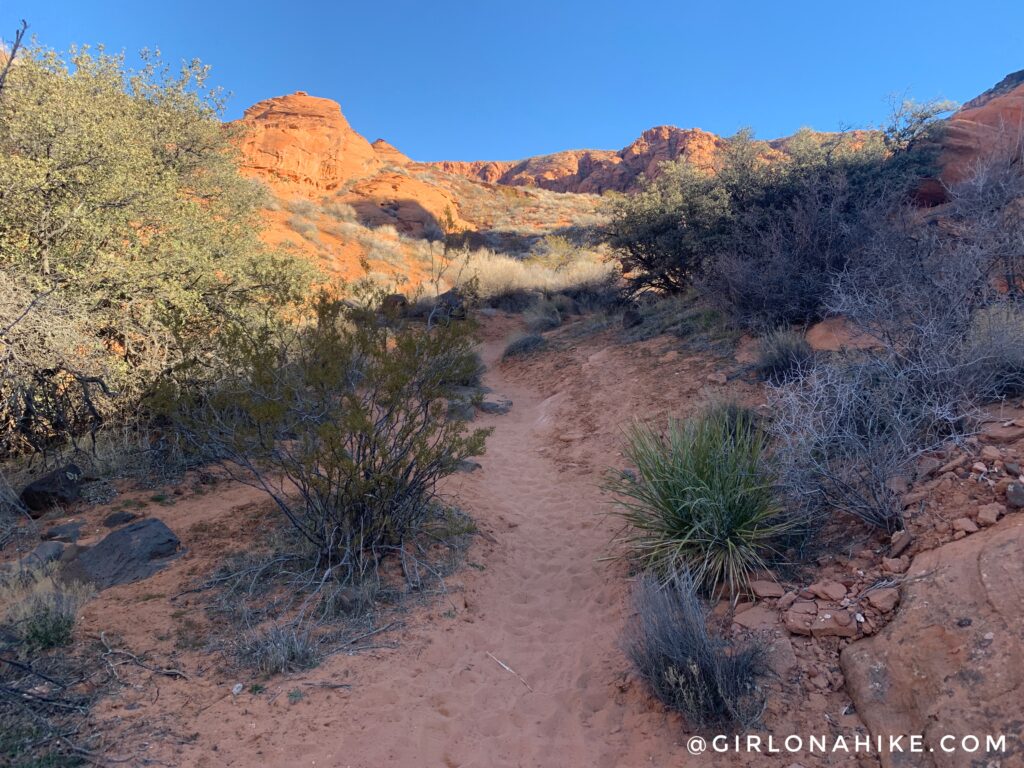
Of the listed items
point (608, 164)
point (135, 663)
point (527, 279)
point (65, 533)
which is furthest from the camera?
point (608, 164)

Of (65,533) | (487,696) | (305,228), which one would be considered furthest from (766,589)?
(305,228)

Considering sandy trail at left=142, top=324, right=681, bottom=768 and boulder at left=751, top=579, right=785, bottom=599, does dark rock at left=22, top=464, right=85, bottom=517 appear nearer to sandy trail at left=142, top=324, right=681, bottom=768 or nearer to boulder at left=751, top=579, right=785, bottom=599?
sandy trail at left=142, top=324, right=681, bottom=768

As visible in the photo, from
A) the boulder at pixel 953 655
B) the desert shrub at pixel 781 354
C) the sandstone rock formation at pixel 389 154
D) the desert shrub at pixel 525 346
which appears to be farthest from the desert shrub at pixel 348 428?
the sandstone rock formation at pixel 389 154

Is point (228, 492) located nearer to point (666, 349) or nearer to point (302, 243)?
point (666, 349)

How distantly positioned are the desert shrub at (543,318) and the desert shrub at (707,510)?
35.7 feet

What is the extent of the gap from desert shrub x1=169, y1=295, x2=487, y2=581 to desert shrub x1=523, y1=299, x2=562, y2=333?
33.6 feet

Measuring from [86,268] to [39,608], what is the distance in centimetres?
488

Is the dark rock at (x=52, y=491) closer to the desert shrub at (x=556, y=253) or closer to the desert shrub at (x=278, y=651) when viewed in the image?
the desert shrub at (x=278, y=651)

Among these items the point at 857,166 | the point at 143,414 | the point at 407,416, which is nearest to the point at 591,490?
the point at 407,416

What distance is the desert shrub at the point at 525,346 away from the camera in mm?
13820

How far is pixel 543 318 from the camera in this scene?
1603 centimetres

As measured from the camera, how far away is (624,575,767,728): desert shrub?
3.06 meters

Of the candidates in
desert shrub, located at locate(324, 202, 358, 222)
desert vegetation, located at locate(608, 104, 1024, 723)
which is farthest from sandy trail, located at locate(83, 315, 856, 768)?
desert shrub, located at locate(324, 202, 358, 222)

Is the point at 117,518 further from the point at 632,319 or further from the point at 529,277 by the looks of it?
the point at 529,277
